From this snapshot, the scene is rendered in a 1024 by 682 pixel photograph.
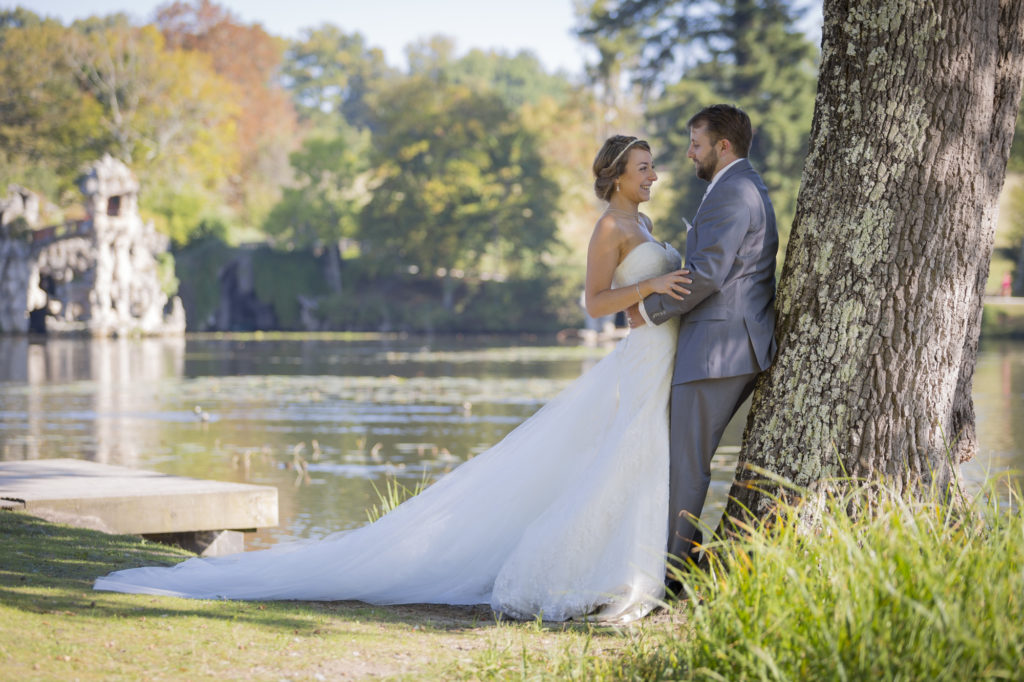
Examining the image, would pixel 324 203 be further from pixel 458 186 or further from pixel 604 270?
pixel 604 270

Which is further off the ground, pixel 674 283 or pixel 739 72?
pixel 739 72

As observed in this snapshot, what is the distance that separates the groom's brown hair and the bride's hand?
59 cm

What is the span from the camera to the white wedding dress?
473 cm

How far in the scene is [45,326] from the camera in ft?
160

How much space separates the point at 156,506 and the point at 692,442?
11.6ft

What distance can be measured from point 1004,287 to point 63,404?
139ft

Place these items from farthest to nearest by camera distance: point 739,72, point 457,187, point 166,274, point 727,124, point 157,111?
1. point 157,111
2. point 457,187
3. point 166,274
4. point 739,72
5. point 727,124

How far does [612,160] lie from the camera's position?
5.23 meters

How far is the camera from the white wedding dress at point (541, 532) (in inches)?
186

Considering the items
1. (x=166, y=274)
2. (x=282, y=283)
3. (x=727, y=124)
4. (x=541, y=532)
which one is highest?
(x=166, y=274)

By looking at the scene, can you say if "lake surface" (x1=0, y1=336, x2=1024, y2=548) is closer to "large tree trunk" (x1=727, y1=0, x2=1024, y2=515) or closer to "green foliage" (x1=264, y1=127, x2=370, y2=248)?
"large tree trunk" (x1=727, y1=0, x2=1024, y2=515)

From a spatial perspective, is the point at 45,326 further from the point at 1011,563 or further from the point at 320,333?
the point at 1011,563

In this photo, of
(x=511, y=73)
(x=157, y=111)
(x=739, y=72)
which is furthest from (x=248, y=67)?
(x=739, y=72)

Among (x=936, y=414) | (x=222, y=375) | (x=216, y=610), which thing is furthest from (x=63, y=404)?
(x=936, y=414)
